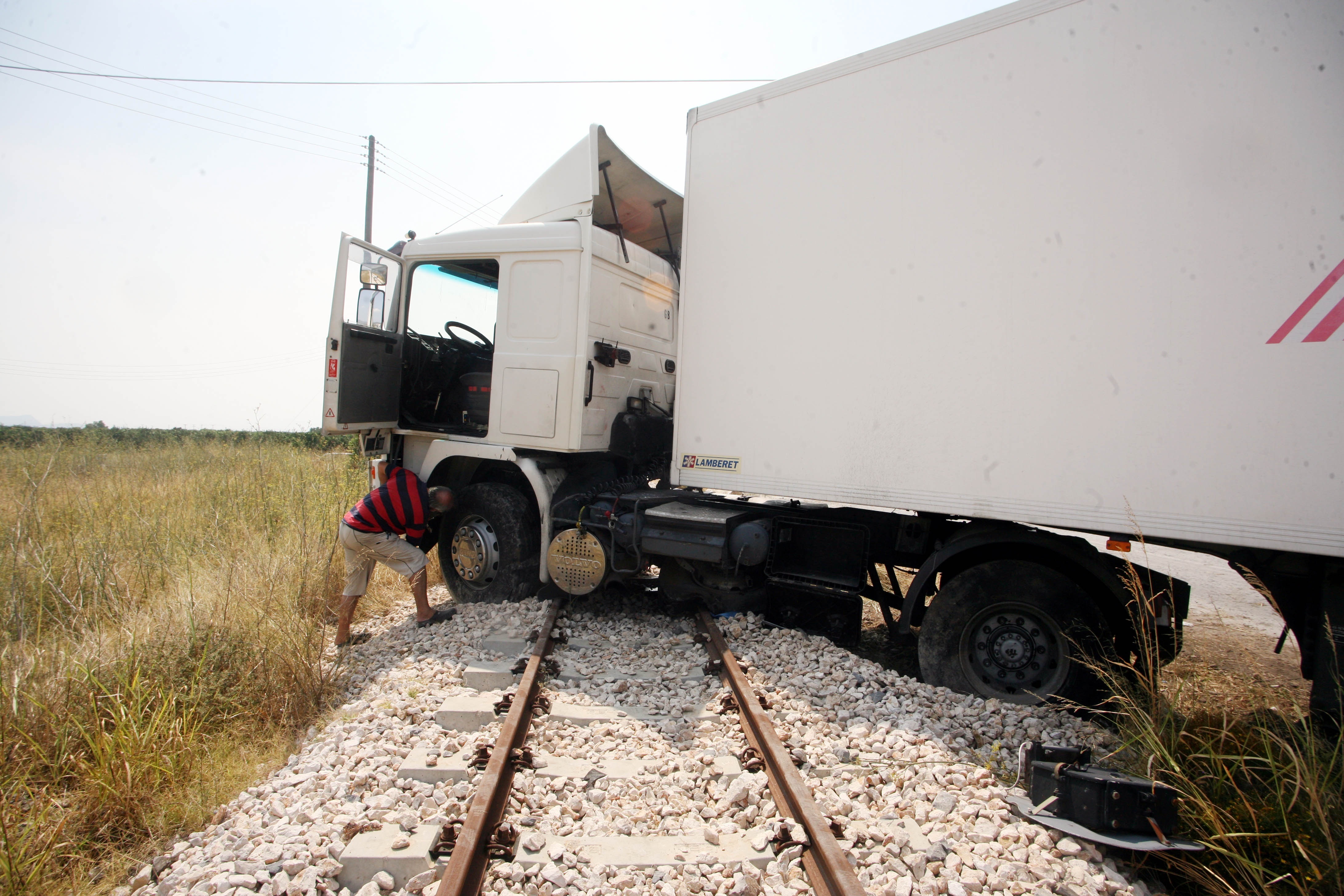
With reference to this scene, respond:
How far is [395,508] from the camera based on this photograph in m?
5.45

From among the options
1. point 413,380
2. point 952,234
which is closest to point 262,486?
point 413,380

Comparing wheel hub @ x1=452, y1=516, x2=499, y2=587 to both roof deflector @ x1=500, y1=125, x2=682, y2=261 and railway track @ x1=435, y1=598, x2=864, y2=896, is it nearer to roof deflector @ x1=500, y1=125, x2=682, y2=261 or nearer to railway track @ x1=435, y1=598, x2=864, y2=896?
railway track @ x1=435, y1=598, x2=864, y2=896

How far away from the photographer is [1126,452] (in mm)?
3332

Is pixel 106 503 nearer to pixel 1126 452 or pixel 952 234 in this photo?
pixel 952 234

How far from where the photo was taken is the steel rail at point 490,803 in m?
2.32

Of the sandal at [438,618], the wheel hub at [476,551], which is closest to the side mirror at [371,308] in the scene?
the wheel hub at [476,551]

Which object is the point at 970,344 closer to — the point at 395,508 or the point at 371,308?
the point at 395,508

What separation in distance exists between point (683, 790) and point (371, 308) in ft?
15.5

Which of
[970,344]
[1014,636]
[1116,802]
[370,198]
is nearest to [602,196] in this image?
[970,344]

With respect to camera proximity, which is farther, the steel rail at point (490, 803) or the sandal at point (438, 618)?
the sandal at point (438, 618)

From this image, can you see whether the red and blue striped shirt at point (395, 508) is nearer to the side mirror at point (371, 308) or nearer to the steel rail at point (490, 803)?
the side mirror at point (371, 308)

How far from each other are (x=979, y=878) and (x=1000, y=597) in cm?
184

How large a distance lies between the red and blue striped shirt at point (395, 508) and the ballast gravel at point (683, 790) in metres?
1.13

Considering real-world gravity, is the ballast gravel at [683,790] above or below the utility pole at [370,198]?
below
